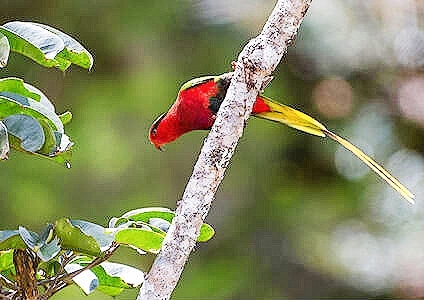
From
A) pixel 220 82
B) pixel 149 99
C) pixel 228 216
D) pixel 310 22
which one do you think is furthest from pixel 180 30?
pixel 220 82

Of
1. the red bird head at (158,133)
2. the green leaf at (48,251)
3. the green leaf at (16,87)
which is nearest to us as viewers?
the green leaf at (48,251)

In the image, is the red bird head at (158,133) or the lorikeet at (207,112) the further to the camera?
the red bird head at (158,133)

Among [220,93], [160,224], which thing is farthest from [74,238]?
[220,93]

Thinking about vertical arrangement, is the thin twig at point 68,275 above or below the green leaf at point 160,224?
below

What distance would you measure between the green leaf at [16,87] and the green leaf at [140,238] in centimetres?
16

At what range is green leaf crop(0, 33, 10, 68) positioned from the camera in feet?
2.23

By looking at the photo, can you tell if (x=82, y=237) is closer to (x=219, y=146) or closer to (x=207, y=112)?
(x=219, y=146)

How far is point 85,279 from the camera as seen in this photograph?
0.76 meters

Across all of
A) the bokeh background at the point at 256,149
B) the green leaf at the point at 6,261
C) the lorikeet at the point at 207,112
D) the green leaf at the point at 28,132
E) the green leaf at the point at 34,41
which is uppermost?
the bokeh background at the point at 256,149

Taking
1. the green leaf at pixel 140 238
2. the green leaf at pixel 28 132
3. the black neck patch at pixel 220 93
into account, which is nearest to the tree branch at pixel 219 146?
the green leaf at pixel 140 238

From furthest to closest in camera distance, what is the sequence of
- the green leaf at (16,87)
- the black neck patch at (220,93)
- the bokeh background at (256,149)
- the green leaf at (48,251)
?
the bokeh background at (256,149), the black neck patch at (220,93), the green leaf at (16,87), the green leaf at (48,251)

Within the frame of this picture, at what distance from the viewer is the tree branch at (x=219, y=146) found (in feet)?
2.29

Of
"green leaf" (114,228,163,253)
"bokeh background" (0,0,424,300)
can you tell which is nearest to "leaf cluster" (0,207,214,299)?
"green leaf" (114,228,163,253)

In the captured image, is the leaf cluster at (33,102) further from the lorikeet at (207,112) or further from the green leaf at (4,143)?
the lorikeet at (207,112)
